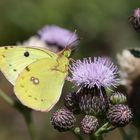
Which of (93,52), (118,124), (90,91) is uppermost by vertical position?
(93,52)

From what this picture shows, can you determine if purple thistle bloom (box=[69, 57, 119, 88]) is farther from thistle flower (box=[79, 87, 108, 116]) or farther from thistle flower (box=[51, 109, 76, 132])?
thistle flower (box=[51, 109, 76, 132])

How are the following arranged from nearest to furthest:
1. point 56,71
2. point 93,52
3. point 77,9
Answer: point 56,71 < point 77,9 < point 93,52

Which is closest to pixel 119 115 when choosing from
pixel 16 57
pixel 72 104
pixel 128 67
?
pixel 72 104

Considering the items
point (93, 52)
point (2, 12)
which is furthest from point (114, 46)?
point (2, 12)

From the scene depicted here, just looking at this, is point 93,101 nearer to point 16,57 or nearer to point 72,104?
point 72,104

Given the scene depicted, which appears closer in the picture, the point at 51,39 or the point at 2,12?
the point at 51,39

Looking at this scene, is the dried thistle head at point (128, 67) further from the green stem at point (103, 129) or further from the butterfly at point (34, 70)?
the green stem at point (103, 129)

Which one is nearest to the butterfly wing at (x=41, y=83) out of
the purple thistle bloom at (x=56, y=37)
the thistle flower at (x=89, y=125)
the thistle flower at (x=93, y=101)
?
the thistle flower at (x=93, y=101)

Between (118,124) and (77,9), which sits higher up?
(77,9)

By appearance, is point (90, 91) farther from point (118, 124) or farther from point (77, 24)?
point (77, 24)

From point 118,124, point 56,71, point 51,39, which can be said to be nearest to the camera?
point 118,124
